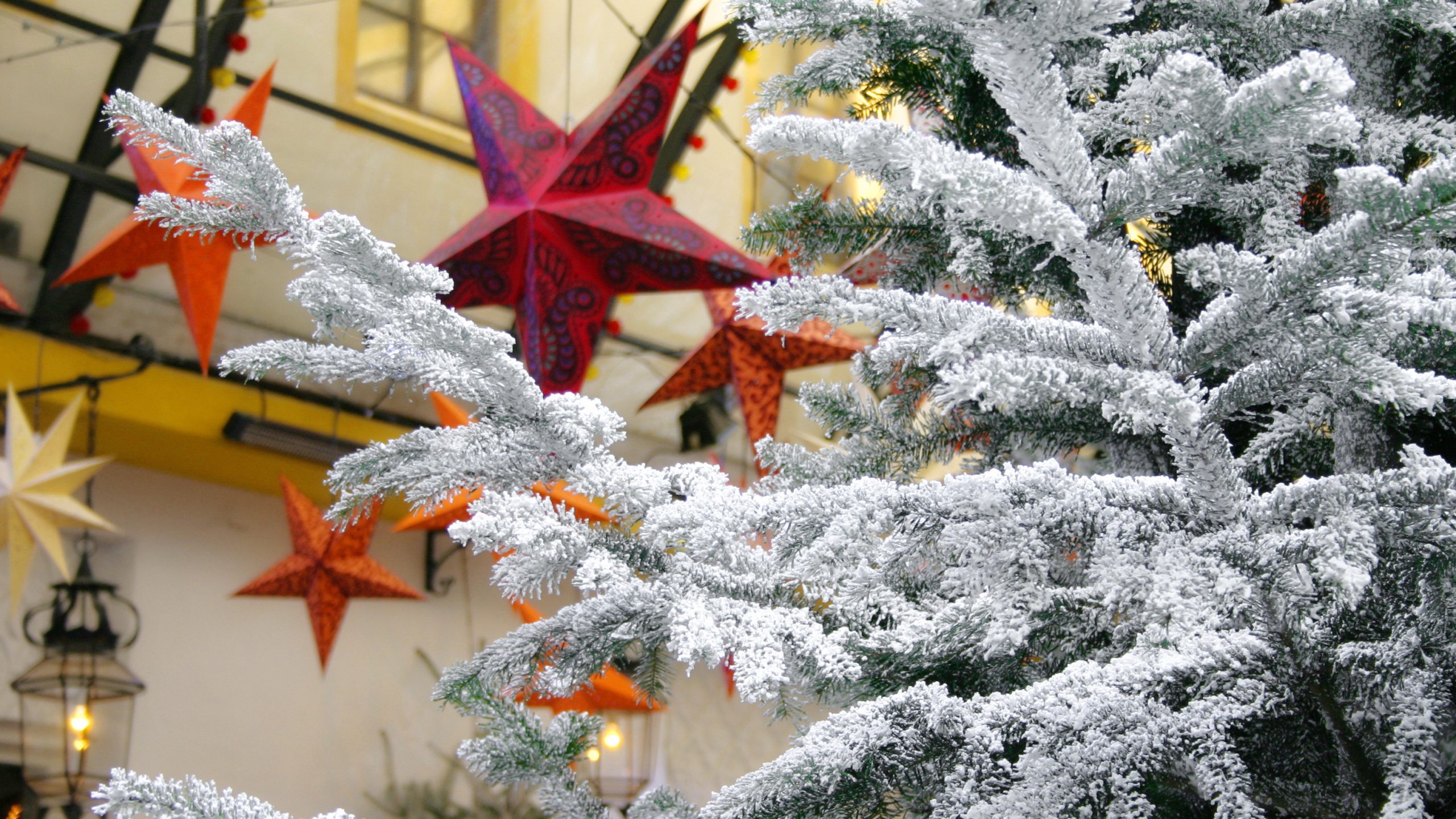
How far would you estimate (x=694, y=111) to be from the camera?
18.1 feet

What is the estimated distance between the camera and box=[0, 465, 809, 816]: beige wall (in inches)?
206

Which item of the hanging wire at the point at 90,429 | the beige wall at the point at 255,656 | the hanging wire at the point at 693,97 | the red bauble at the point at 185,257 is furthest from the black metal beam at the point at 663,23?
the beige wall at the point at 255,656

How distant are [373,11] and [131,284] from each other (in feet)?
5.11

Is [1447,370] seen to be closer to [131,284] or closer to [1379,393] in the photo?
[1379,393]

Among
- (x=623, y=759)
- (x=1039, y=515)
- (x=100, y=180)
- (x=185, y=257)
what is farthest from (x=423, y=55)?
(x=1039, y=515)

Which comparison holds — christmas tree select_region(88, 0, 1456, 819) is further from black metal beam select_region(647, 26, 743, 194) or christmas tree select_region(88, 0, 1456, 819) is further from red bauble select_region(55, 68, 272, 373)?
black metal beam select_region(647, 26, 743, 194)

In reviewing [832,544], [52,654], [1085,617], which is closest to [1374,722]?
[1085,617]

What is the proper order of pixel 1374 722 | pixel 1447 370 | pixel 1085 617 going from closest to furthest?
pixel 1374 722, pixel 1085 617, pixel 1447 370

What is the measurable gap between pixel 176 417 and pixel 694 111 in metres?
2.66

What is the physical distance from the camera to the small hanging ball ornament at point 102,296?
15.7 ft

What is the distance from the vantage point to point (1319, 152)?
4.04 feet

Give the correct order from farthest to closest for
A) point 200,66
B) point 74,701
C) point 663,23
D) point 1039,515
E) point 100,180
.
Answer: point 663,23
point 74,701
point 200,66
point 100,180
point 1039,515

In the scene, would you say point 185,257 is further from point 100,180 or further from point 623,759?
point 623,759

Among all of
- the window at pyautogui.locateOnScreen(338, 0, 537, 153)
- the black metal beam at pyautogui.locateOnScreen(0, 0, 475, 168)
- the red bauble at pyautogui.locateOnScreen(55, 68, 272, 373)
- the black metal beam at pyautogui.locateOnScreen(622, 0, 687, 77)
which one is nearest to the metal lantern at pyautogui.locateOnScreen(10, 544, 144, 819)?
the red bauble at pyautogui.locateOnScreen(55, 68, 272, 373)
